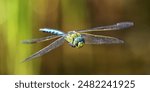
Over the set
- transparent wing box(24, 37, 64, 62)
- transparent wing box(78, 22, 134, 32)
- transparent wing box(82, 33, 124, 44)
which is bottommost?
transparent wing box(24, 37, 64, 62)

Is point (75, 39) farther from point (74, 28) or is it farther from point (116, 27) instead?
point (116, 27)

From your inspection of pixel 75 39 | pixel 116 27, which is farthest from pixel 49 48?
→ pixel 116 27

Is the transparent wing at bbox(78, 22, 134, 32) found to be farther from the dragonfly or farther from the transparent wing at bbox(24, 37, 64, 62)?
the transparent wing at bbox(24, 37, 64, 62)

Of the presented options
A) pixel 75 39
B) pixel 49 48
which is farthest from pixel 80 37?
pixel 49 48

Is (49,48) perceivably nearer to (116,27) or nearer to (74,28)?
(74,28)

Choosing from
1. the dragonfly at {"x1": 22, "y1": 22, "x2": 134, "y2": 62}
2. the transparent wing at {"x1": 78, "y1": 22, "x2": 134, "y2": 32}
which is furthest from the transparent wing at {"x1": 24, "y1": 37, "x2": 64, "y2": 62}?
the transparent wing at {"x1": 78, "y1": 22, "x2": 134, "y2": 32}

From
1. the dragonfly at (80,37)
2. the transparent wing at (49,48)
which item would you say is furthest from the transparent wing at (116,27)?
the transparent wing at (49,48)
